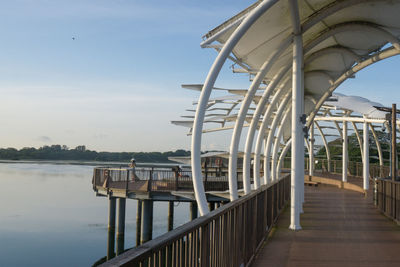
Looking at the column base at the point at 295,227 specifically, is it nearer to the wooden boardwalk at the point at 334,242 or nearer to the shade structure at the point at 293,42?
the wooden boardwalk at the point at 334,242

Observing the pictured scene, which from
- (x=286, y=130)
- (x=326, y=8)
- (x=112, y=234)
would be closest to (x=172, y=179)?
(x=112, y=234)

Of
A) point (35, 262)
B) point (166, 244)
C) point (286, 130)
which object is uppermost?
point (286, 130)

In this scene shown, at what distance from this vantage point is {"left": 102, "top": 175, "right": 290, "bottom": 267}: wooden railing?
2.63 metres

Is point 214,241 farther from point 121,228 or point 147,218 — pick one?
point 121,228

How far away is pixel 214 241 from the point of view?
4.32 metres

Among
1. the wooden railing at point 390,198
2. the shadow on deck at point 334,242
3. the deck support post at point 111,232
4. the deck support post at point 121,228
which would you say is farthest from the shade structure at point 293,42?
the deck support post at point 111,232

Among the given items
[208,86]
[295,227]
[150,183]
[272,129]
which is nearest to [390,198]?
[295,227]

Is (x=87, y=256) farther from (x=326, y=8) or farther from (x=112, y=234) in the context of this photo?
(x=326, y=8)

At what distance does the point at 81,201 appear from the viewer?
48.7 m

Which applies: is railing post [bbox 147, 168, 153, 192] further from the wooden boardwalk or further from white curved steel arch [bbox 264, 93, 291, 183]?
the wooden boardwalk

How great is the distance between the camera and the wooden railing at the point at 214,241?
263cm

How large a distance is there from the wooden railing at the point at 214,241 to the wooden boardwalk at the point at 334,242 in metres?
0.37

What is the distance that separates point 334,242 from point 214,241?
430cm

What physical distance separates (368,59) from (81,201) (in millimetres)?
40751
